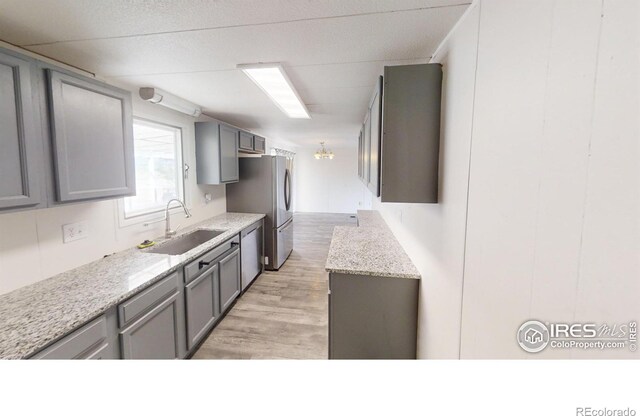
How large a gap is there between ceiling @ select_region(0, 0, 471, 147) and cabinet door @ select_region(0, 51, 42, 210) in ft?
0.80

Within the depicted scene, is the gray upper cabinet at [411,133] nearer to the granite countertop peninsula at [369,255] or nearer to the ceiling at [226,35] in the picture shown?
the ceiling at [226,35]

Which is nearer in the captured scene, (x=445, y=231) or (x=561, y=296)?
(x=561, y=296)

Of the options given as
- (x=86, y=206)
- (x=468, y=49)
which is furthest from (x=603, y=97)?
(x=86, y=206)

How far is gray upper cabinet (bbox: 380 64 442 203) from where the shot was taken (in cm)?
129

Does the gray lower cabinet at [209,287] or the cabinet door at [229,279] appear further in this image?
the cabinet door at [229,279]

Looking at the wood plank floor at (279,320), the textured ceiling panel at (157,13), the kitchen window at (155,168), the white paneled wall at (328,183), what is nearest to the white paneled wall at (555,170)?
the textured ceiling panel at (157,13)

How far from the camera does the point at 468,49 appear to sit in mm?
1012

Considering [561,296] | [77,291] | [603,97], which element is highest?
[603,97]

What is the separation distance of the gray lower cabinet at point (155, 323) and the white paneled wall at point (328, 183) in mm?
6878

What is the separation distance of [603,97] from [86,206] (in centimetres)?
257

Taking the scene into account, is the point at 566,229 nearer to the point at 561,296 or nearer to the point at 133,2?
the point at 561,296

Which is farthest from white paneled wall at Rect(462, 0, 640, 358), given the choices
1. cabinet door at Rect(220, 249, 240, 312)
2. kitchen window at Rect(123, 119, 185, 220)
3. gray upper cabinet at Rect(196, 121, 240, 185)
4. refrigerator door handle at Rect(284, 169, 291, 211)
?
refrigerator door handle at Rect(284, 169, 291, 211)

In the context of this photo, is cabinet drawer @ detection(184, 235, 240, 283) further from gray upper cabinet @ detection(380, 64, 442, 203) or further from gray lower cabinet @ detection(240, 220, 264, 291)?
gray upper cabinet @ detection(380, 64, 442, 203)

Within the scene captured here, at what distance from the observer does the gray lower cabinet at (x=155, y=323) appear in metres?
1.42
